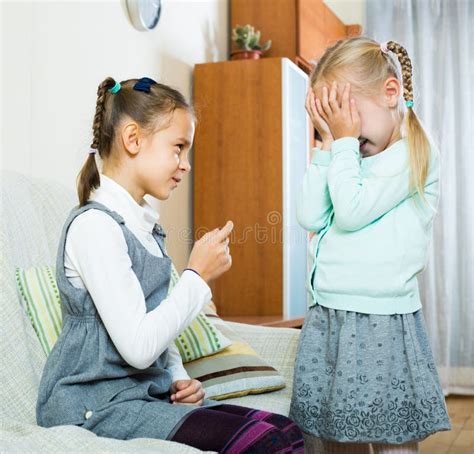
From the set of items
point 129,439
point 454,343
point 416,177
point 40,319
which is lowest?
point 454,343

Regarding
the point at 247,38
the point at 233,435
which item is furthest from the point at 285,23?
the point at 233,435

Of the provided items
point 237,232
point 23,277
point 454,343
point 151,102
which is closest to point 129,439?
point 23,277

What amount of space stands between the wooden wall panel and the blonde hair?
2.05 m

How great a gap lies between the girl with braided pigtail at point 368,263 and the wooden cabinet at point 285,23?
245 cm

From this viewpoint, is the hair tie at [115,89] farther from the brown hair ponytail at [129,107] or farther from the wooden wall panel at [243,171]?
the wooden wall panel at [243,171]

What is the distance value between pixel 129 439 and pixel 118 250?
0.32m

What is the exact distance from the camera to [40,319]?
1518 millimetres

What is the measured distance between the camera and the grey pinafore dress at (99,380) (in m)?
1.28

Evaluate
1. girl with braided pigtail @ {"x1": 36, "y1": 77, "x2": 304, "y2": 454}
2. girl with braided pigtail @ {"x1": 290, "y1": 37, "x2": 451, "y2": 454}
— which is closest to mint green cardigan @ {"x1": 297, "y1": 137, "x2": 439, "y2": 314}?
girl with braided pigtail @ {"x1": 290, "y1": 37, "x2": 451, "y2": 454}

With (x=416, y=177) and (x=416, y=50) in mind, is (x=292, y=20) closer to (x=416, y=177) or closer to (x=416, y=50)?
(x=416, y=50)

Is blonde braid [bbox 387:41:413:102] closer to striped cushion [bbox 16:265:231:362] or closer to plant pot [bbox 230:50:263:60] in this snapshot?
striped cushion [bbox 16:265:231:362]

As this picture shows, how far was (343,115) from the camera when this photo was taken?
1.48 meters

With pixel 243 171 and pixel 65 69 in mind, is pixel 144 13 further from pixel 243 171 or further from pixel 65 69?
pixel 243 171

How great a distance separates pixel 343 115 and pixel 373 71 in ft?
0.42
